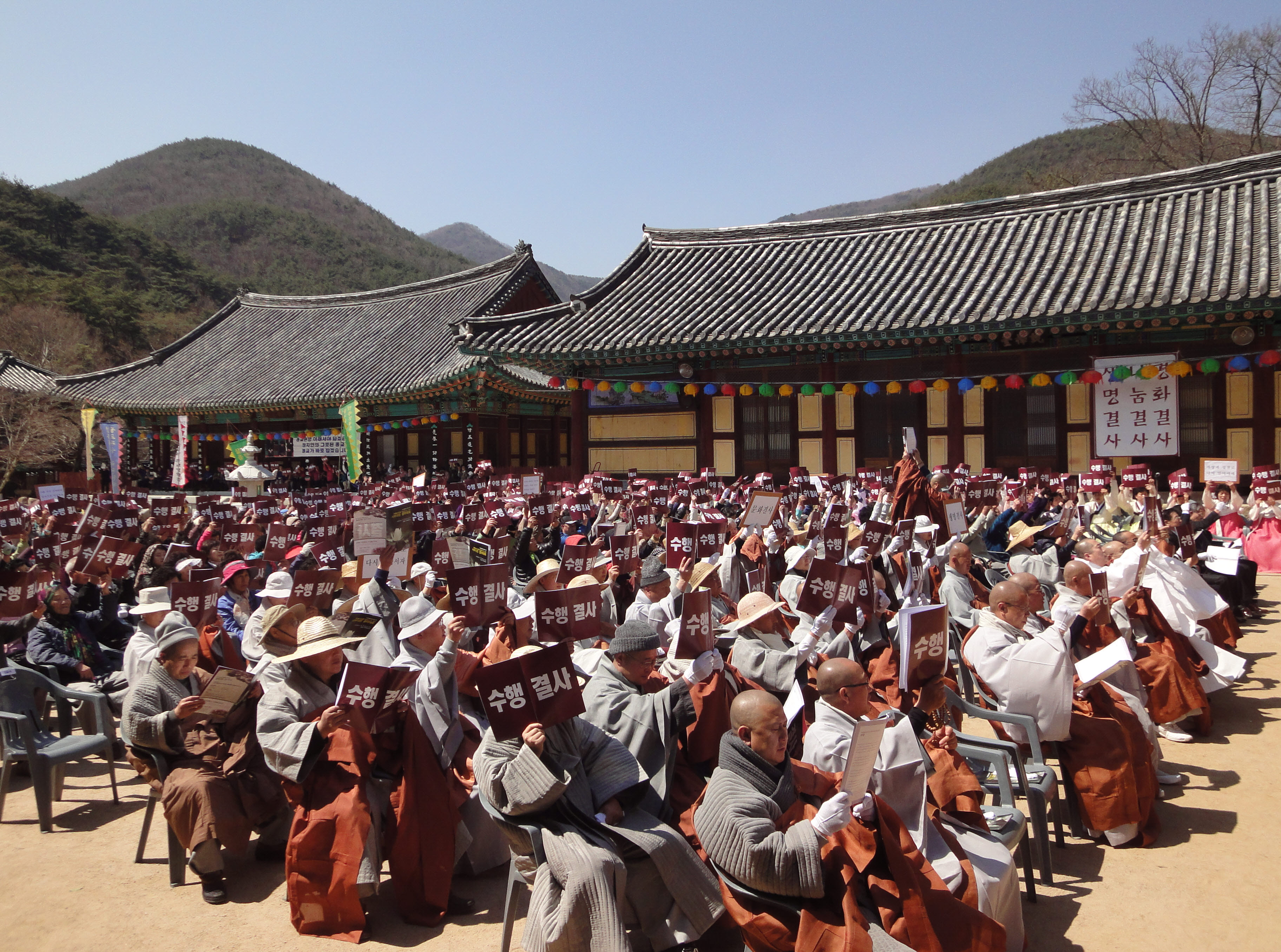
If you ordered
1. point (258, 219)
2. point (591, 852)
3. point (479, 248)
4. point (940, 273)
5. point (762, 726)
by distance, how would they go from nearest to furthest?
point (762, 726) → point (591, 852) → point (940, 273) → point (258, 219) → point (479, 248)

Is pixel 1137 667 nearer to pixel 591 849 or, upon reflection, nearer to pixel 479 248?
pixel 591 849

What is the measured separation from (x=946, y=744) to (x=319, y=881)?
9.97ft

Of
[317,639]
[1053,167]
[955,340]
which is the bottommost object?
[317,639]

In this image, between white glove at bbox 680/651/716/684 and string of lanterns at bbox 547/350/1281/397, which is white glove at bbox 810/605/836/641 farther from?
string of lanterns at bbox 547/350/1281/397

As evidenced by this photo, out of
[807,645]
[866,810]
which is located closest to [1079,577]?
[807,645]

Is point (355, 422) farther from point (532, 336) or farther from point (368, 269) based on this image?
point (368, 269)

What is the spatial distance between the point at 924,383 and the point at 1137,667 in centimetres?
999

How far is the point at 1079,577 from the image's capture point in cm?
589

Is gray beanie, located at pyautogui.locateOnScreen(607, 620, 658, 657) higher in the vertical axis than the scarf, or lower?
higher

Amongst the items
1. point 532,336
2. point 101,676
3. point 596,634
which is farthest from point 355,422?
point 596,634

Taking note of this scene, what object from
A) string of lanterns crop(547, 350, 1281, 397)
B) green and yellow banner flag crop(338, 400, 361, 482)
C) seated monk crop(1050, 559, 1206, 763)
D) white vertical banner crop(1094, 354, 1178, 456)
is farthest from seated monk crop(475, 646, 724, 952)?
green and yellow banner flag crop(338, 400, 361, 482)

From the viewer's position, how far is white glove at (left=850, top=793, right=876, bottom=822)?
336cm

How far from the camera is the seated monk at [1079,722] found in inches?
193

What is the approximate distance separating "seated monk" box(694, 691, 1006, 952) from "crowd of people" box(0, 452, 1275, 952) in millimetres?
11
